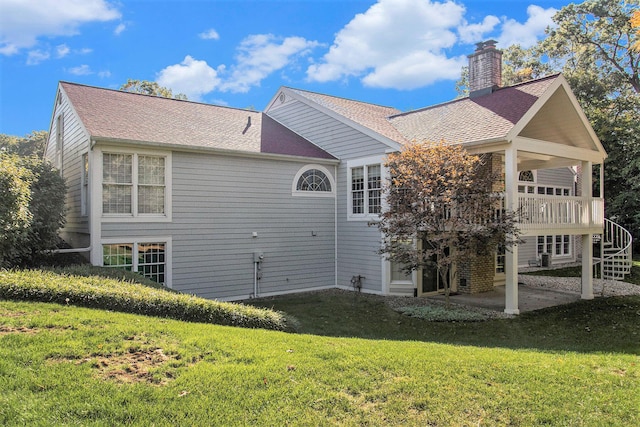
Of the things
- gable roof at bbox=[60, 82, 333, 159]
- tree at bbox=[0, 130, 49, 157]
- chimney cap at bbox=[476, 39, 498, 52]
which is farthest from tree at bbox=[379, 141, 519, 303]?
tree at bbox=[0, 130, 49, 157]

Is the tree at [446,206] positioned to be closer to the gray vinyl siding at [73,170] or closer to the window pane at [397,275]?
the window pane at [397,275]

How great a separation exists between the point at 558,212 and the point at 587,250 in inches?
72.2

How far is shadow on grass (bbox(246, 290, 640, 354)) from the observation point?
7.63m

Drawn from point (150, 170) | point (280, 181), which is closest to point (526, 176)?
point (280, 181)

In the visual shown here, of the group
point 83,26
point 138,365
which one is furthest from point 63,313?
point 83,26

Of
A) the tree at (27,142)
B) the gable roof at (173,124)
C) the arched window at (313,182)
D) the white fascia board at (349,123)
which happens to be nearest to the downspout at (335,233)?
the arched window at (313,182)

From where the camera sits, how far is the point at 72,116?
481 inches

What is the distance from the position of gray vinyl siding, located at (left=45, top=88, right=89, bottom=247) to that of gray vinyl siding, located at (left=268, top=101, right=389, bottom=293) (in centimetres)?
699

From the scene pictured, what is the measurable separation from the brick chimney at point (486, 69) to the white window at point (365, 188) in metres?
4.44

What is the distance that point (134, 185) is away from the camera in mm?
10648

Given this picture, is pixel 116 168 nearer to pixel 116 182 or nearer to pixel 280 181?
pixel 116 182

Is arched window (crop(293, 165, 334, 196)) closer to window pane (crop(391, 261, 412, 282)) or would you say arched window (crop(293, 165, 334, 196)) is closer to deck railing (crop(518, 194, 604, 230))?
window pane (crop(391, 261, 412, 282))

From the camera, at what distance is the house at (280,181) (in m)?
10.6

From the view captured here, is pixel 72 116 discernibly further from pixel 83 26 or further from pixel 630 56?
pixel 630 56
